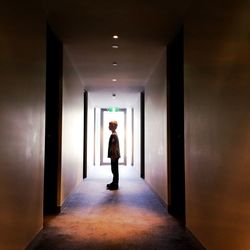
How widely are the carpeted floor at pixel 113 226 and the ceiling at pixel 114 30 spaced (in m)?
2.79

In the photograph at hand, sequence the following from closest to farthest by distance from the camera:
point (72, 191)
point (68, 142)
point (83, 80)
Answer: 1. point (68, 142)
2. point (72, 191)
3. point (83, 80)

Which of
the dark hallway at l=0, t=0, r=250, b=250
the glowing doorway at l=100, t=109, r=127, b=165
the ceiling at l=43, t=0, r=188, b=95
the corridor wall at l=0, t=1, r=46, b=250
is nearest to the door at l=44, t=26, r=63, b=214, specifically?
the dark hallway at l=0, t=0, r=250, b=250

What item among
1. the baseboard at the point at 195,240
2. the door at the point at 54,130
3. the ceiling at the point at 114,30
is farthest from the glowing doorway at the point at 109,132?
the baseboard at the point at 195,240

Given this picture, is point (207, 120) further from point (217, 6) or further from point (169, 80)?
point (169, 80)

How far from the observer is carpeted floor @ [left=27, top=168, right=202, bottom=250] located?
3893mm

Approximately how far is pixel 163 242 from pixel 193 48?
7.58 feet

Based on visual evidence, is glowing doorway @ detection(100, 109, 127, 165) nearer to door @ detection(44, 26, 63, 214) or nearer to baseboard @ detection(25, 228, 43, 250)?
door @ detection(44, 26, 63, 214)

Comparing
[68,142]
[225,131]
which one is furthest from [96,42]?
[225,131]

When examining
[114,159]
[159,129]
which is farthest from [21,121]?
[114,159]

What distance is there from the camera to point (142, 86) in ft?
32.3

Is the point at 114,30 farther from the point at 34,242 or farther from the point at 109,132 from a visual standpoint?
the point at 109,132

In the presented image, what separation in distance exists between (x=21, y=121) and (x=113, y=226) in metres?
2.21

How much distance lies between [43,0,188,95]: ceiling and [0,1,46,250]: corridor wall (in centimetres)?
58

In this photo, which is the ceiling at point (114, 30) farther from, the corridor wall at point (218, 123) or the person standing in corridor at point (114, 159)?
the person standing in corridor at point (114, 159)
